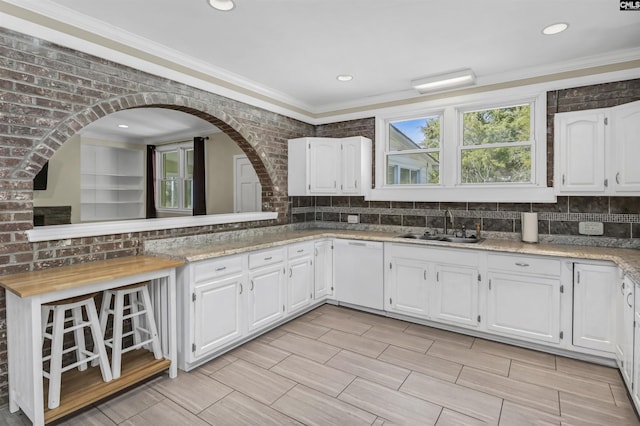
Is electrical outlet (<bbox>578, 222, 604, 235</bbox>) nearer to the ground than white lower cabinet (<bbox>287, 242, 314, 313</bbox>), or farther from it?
farther from it

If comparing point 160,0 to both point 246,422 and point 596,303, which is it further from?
point 596,303

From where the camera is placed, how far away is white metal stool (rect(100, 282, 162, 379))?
2.32 m

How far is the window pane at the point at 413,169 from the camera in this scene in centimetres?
415

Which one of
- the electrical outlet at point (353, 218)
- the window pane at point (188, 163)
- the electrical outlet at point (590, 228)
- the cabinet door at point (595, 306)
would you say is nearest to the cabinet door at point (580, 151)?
the electrical outlet at point (590, 228)

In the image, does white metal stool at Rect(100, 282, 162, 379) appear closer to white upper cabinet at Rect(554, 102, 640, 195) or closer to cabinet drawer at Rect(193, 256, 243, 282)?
cabinet drawer at Rect(193, 256, 243, 282)

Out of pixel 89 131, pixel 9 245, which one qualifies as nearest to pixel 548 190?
pixel 9 245

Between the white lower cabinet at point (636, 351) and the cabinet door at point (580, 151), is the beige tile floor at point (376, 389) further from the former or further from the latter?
the cabinet door at point (580, 151)

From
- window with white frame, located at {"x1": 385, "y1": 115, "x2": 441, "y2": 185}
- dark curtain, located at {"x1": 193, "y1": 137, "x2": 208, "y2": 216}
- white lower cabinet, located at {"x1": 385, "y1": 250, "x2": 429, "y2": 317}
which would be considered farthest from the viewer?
dark curtain, located at {"x1": 193, "y1": 137, "x2": 208, "y2": 216}

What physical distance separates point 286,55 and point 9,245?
8.39 ft

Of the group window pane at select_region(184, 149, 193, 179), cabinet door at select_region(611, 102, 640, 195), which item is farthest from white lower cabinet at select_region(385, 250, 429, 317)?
window pane at select_region(184, 149, 193, 179)

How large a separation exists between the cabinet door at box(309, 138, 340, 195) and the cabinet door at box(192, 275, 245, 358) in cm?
191

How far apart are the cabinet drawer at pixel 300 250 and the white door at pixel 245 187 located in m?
2.18

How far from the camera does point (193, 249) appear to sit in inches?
116

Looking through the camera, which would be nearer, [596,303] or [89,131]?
[596,303]
